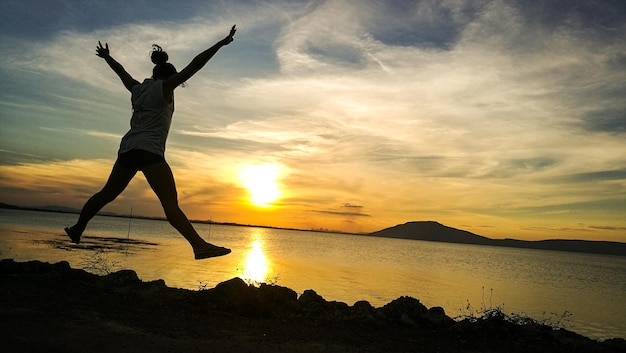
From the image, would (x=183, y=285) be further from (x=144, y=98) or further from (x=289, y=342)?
(x=144, y=98)

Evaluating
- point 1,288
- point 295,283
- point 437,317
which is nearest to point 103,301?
point 1,288

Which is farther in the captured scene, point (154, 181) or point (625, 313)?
point (625, 313)

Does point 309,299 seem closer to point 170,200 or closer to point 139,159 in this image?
point 170,200

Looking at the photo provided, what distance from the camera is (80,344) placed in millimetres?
5258

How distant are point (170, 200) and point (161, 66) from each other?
4.75ft

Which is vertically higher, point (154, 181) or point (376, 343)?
point (154, 181)

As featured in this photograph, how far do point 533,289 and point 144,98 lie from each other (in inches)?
2112

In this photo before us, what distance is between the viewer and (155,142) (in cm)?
442

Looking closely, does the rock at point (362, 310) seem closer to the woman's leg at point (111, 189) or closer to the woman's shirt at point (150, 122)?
the woman's leg at point (111, 189)

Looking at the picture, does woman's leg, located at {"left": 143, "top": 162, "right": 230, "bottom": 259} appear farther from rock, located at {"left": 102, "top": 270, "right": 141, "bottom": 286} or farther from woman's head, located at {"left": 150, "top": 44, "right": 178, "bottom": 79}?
rock, located at {"left": 102, "top": 270, "right": 141, "bottom": 286}

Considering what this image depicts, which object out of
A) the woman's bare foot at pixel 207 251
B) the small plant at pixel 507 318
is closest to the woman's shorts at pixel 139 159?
the woman's bare foot at pixel 207 251

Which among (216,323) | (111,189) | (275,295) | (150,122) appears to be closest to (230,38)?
(150,122)

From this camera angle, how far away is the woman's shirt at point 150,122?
4.39 metres

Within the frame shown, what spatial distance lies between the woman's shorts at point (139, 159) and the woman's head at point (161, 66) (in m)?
0.89
